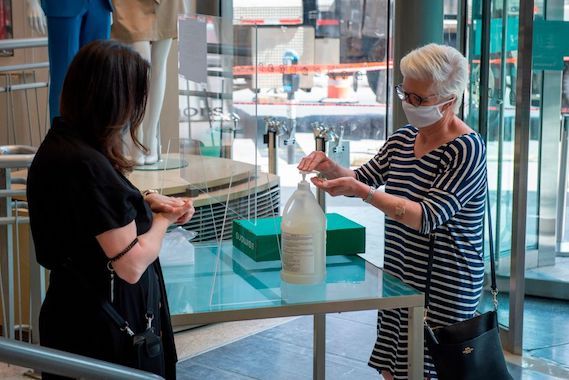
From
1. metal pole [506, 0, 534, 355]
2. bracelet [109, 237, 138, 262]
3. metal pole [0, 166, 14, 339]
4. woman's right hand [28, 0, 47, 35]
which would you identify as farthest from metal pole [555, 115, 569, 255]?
bracelet [109, 237, 138, 262]

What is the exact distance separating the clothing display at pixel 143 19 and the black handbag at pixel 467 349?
2097 mm

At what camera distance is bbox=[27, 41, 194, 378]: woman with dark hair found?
5.27ft

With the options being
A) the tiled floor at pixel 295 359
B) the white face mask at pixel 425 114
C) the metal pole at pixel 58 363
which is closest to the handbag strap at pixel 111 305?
the metal pole at pixel 58 363

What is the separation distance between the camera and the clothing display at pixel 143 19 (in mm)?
3598

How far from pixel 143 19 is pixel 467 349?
2227 millimetres

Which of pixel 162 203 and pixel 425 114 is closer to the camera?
pixel 162 203

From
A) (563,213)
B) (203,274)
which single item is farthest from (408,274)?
(563,213)

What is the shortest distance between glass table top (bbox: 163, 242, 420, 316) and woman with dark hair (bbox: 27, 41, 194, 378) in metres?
0.21

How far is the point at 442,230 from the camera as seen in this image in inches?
87.7

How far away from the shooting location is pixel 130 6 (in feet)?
11.8

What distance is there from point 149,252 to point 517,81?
2.64 meters

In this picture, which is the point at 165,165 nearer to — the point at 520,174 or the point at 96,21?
the point at 96,21

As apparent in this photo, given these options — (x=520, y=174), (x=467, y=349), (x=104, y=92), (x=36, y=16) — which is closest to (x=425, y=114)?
(x=467, y=349)

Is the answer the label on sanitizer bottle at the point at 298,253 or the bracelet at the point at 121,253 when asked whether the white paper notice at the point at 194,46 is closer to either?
the label on sanitizer bottle at the point at 298,253
